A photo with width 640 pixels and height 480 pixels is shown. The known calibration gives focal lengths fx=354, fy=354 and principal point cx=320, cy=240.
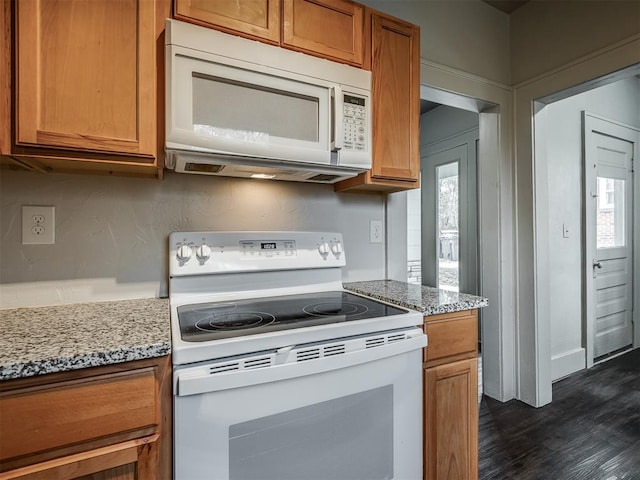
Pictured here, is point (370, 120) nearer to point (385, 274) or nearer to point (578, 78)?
point (385, 274)

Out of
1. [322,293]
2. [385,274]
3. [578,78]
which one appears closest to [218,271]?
[322,293]

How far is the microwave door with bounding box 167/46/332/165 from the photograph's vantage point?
44.4 inches

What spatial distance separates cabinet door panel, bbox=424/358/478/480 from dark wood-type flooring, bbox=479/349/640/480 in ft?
1.40

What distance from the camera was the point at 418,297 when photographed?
1.45 metres

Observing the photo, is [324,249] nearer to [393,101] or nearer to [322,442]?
[393,101]

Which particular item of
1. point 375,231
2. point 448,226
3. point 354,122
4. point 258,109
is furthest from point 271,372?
point 448,226

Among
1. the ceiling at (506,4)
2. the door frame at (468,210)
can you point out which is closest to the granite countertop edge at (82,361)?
the ceiling at (506,4)

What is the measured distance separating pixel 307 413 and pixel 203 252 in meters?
0.75

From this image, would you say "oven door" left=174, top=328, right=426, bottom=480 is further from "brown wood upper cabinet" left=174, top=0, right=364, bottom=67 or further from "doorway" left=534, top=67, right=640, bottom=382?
"doorway" left=534, top=67, right=640, bottom=382

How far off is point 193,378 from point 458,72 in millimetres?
2234

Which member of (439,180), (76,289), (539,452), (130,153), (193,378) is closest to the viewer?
(193,378)

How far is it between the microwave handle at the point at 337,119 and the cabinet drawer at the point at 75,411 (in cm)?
97

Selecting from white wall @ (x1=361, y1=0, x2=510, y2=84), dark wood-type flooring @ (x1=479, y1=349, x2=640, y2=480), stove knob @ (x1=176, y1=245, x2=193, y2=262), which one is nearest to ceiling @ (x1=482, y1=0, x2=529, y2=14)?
white wall @ (x1=361, y1=0, x2=510, y2=84)

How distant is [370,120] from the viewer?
145 cm
